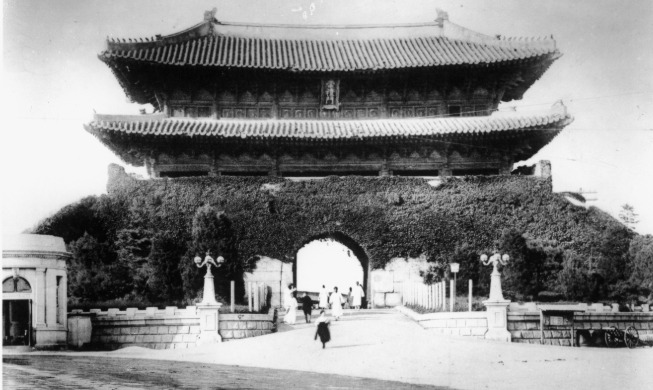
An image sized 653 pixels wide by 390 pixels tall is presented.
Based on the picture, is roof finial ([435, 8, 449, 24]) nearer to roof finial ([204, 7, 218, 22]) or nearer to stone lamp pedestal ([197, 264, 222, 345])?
roof finial ([204, 7, 218, 22])

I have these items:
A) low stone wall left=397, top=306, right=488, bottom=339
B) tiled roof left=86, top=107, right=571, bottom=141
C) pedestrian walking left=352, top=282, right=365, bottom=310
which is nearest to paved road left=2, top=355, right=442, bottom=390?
low stone wall left=397, top=306, right=488, bottom=339

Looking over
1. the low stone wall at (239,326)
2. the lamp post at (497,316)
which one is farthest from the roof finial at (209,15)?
the lamp post at (497,316)

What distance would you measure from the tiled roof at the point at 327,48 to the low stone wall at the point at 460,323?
9.81 meters

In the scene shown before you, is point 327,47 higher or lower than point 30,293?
higher

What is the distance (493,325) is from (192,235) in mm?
9624

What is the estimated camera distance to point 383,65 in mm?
28938

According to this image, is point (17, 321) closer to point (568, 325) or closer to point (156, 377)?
point (156, 377)

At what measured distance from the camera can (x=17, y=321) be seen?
67.2 ft

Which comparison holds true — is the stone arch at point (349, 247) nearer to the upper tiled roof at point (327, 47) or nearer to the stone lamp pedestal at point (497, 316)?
the upper tiled roof at point (327, 47)

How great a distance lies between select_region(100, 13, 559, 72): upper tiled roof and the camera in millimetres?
28484

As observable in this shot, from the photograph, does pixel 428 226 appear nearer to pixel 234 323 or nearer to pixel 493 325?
pixel 493 325

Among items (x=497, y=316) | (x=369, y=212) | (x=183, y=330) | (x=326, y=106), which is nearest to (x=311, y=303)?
(x=183, y=330)

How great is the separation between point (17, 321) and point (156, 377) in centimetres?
618

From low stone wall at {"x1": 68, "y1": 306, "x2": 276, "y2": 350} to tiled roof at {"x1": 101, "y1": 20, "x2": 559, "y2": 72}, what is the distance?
30.6ft
